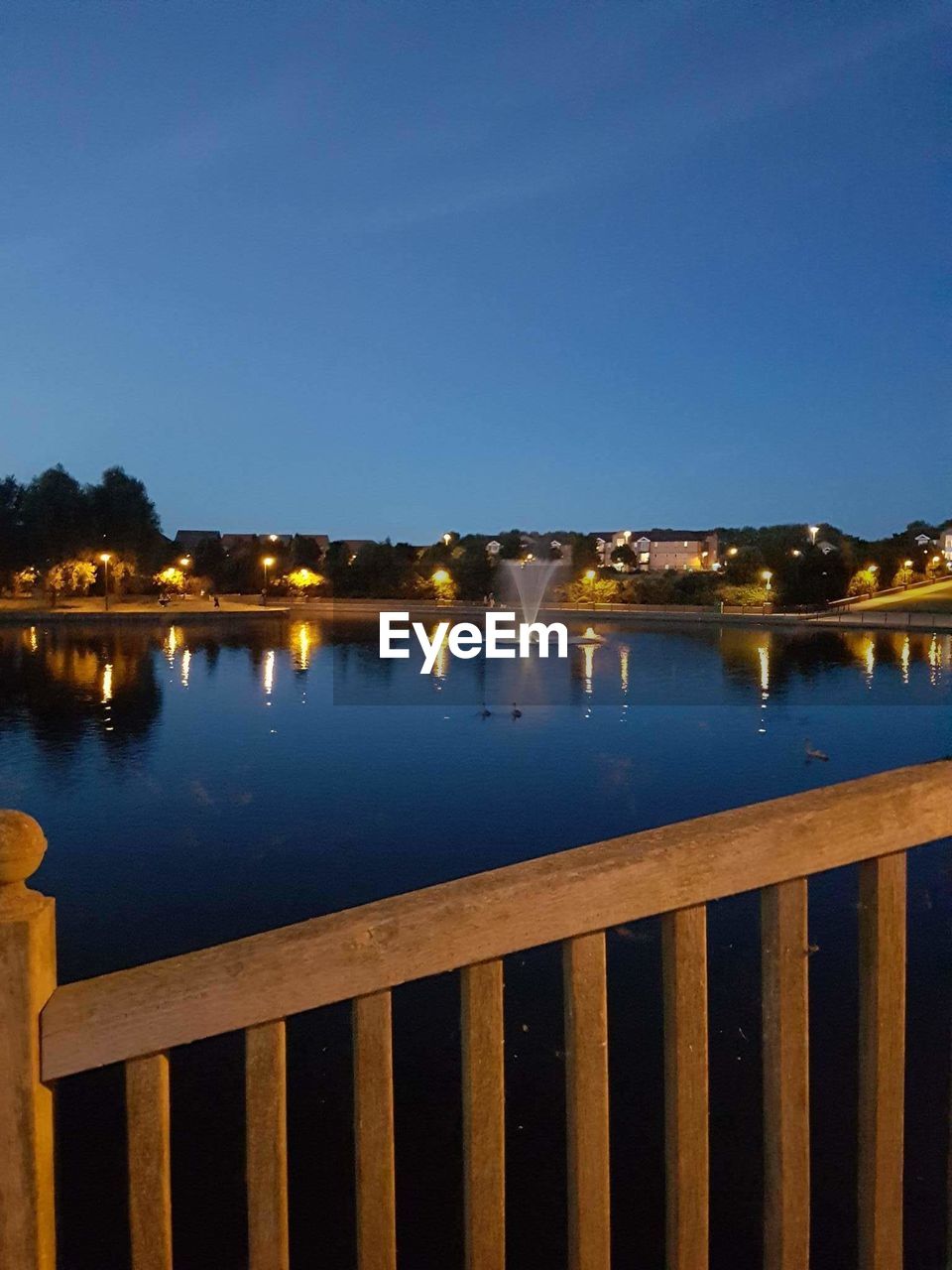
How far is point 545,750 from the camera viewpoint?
60.8 feet

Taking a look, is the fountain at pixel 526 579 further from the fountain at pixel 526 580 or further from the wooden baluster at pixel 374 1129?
the wooden baluster at pixel 374 1129

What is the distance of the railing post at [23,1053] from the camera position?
4.30ft

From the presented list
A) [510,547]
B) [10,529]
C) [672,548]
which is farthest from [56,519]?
[672,548]

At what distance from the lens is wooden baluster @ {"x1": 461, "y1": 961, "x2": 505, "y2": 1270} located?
141 cm

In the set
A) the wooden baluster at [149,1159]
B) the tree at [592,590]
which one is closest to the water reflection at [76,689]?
the wooden baluster at [149,1159]

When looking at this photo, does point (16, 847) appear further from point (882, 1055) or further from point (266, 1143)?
point (882, 1055)

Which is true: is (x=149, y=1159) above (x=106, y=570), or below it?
below

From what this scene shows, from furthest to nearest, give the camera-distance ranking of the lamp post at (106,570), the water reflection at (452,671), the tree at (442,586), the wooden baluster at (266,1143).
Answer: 1. the tree at (442,586)
2. the lamp post at (106,570)
3. the water reflection at (452,671)
4. the wooden baluster at (266,1143)

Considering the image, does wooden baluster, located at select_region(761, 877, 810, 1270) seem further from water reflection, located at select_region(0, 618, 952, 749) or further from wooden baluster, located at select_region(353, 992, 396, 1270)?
water reflection, located at select_region(0, 618, 952, 749)

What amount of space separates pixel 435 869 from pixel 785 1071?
396 inches

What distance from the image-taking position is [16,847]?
131 cm

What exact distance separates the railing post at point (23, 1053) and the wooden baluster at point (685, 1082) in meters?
0.88

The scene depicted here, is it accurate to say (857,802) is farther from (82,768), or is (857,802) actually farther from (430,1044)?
(82,768)

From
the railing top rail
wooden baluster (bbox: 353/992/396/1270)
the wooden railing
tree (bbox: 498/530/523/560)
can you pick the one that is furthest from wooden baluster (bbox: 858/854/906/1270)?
tree (bbox: 498/530/523/560)
